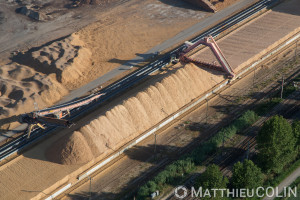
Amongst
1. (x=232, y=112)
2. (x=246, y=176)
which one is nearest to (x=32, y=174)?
(x=246, y=176)

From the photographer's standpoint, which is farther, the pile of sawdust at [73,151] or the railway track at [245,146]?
the railway track at [245,146]

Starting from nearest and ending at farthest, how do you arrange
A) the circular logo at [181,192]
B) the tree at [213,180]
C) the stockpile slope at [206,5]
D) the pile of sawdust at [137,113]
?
1. the tree at [213,180]
2. the circular logo at [181,192]
3. the pile of sawdust at [137,113]
4. the stockpile slope at [206,5]

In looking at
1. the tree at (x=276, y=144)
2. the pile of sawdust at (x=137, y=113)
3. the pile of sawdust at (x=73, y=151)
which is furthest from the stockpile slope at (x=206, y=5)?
the pile of sawdust at (x=73, y=151)

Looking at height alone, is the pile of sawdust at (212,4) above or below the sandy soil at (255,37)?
above

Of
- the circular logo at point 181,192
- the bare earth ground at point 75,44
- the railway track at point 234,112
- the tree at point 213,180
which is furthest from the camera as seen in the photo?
the bare earth ground at point 75,44

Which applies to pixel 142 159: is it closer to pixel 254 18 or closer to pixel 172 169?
pixel 172 169

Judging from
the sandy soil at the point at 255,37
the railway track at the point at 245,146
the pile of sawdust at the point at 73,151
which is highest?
the sandy soil at the point at 255,37

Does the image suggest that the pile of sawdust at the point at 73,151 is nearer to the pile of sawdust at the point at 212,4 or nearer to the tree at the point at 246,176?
the tree at the point at 246,176
